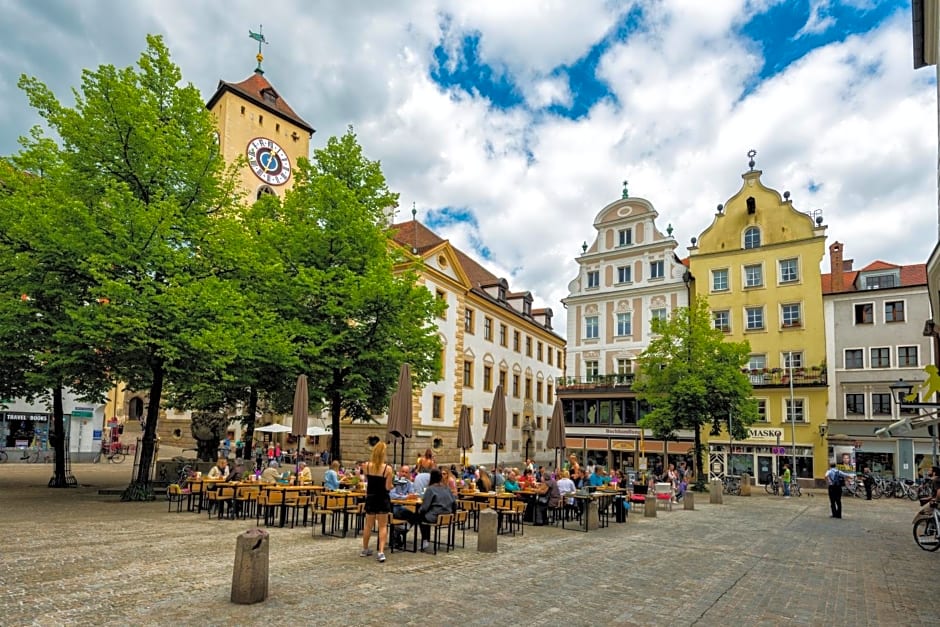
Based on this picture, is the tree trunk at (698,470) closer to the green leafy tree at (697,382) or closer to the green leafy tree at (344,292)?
the green leafy tree at (697,382)

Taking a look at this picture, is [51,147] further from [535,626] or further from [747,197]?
[747,197]

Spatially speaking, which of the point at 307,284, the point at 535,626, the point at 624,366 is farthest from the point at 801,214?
the point at 535,626

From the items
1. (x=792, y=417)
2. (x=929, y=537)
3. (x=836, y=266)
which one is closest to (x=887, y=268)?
(x=836, y=266)

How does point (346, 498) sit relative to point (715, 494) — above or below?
above

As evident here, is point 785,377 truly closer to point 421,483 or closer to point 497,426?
point 497,426

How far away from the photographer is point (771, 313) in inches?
1460

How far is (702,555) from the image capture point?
11.8 m

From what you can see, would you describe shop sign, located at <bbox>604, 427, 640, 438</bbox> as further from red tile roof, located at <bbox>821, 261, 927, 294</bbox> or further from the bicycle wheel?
the bicycle wheel

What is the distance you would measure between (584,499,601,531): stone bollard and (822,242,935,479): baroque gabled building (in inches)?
954

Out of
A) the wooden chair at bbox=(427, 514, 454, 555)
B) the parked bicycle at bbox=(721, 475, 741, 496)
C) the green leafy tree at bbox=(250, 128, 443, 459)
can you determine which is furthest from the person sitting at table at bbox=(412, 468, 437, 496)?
the parked bicycle at bbox=(721, 475, 741, 496)

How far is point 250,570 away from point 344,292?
549 inches

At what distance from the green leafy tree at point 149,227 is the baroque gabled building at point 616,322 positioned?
27.4m

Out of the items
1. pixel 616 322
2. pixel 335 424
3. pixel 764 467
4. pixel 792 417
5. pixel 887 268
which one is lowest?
pixel 764 467

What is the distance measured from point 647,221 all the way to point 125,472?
3210 centimetres
